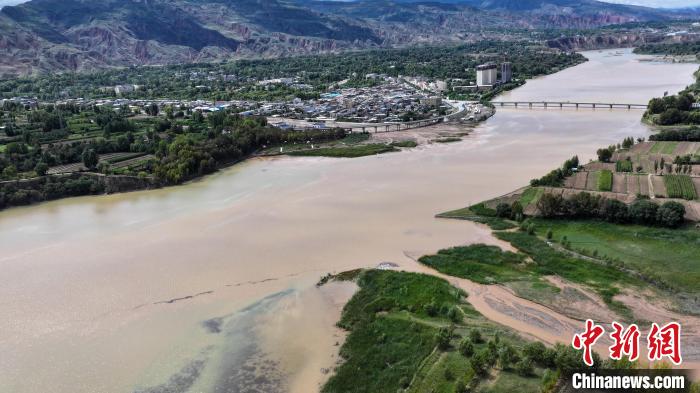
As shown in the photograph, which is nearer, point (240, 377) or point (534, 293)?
point (240, 377)

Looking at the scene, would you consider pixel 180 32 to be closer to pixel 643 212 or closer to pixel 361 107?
pixel 361 107

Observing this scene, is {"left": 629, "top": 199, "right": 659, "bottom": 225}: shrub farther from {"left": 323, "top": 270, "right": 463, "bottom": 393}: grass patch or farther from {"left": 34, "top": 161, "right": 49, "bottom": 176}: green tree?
{"left": 34, "top": 161, "right": 49, "bottom": 176}: green tree

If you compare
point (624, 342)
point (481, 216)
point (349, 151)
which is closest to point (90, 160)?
point (349, 151)

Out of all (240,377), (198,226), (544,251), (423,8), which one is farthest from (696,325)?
(423,8)

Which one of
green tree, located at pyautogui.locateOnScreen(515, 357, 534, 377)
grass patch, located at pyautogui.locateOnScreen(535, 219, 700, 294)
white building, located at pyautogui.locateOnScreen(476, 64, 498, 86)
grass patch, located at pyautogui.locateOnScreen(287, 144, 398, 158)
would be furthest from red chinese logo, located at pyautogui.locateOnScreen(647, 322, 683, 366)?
white building, located at pyautogui.locateOnScreen(476, 64, 498, 86)

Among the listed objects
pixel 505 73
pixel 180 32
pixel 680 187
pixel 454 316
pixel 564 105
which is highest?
pixel 180 32

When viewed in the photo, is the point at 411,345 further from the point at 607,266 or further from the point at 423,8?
the point at 423,8

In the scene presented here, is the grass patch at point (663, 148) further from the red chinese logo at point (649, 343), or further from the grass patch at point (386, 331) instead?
the red chinese logo at point (649, 343)
